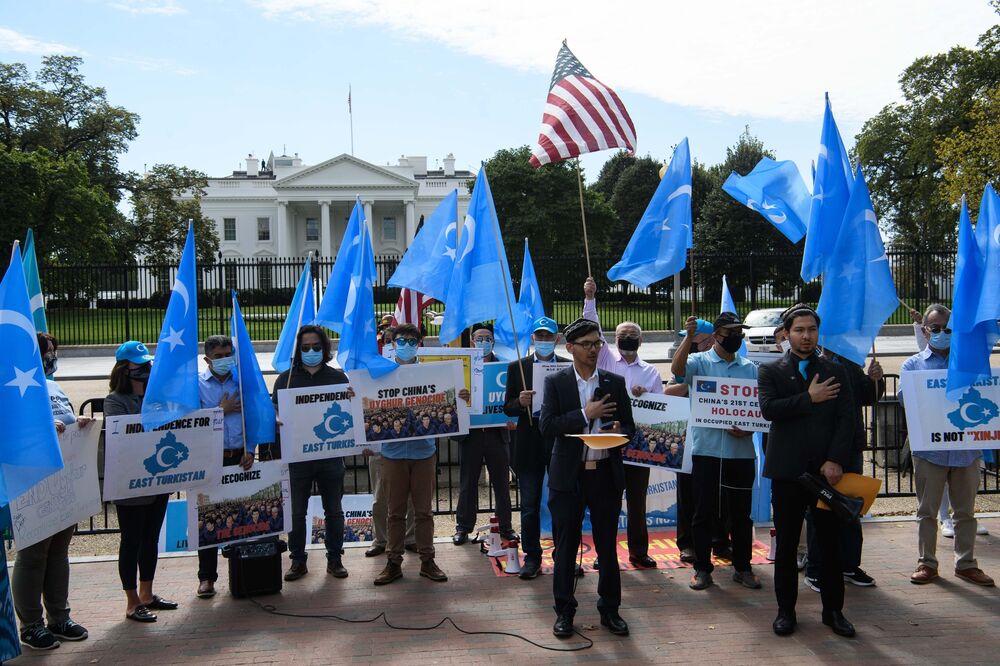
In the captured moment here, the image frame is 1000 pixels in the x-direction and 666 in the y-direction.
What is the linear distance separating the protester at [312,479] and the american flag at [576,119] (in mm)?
2659

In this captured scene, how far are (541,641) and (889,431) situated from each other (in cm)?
700

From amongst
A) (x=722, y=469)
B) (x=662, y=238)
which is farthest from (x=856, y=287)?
(x=662, y=238)

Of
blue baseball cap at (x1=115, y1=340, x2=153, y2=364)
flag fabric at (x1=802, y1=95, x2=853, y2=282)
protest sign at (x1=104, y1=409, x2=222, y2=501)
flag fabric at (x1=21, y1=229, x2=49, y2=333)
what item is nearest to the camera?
protest sign at (x1=104, y1=409, x2=222, y2=501)

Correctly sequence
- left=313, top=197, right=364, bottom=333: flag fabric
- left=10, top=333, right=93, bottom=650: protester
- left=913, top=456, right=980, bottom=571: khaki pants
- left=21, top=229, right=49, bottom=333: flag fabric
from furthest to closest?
1. left=313, top=197, right=364, bottom=333: flag fabric
2. left=21, top=229, right=49, bottom=333: flag fabric
3. left=913, top=456, right=980, bottom=571: khaki pants
4. left=10, top=333, right=93, bottom=650: protester

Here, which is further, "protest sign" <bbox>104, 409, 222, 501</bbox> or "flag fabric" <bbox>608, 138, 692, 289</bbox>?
"flag fabric" <bbox>608, 138, 692, 289</bbox>

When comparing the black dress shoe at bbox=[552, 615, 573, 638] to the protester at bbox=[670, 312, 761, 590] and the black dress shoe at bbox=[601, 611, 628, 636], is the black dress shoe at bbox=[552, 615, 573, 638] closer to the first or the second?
the black dress shoe at bbox=[601, 611, 628, 636]

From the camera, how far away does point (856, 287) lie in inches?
265

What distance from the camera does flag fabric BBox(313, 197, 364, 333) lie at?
7840mm

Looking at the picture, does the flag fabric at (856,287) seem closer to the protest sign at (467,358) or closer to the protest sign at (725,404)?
the protest sign at (725,404)

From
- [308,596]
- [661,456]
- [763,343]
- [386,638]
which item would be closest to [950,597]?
[661,456]

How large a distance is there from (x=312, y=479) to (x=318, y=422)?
466 mm

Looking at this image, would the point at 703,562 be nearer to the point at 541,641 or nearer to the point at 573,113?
the point at 541,641

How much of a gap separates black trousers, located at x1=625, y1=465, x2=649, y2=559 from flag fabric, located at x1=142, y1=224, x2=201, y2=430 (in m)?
3.41

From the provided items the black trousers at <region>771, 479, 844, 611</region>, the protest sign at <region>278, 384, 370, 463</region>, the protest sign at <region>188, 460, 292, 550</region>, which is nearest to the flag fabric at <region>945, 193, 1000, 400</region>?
the black trousers at <region>771, 479, 844, 611</region>
